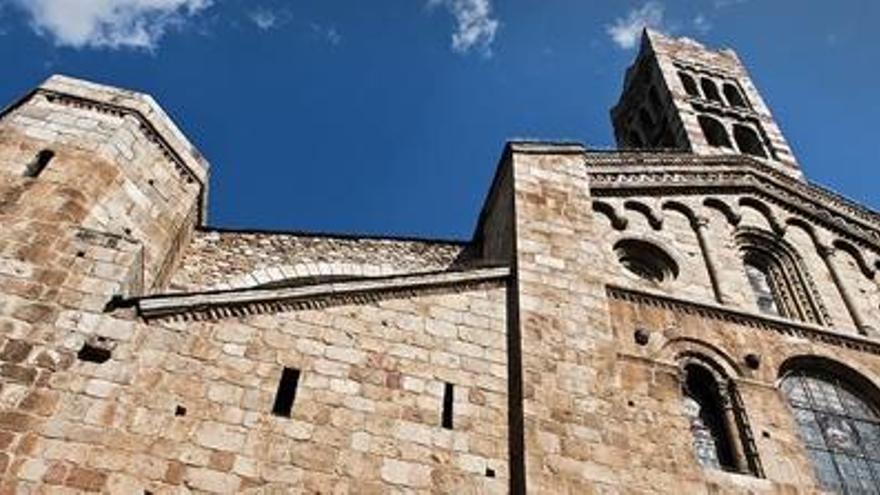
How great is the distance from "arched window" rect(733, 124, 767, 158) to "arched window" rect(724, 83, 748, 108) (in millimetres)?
1485

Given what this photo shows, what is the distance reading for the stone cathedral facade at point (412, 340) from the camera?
7766 mm

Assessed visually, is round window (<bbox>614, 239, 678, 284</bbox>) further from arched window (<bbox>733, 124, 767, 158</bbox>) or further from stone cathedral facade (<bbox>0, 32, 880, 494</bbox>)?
arched window (<bbox>733, 124, 767, 158</bbox>)

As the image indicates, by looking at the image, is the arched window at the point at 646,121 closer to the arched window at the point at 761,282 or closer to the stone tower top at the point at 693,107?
the stone tower top at the point at 693,107

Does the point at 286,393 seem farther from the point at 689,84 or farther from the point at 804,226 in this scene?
the point at 689,84

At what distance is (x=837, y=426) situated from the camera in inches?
421

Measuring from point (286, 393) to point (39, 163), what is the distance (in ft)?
12.9

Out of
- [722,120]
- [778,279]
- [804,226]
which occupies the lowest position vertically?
[778,279]

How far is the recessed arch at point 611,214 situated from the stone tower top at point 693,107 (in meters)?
4.71

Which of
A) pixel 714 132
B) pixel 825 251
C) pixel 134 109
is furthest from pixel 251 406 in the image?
pixel 714 132

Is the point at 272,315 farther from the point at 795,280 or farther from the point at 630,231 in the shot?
the point at 795,280

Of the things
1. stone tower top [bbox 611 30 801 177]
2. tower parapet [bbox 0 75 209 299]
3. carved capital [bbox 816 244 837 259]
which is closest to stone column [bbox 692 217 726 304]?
carved capital [bbox 816 244 837 259]

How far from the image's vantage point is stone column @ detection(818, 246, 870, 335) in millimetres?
12484

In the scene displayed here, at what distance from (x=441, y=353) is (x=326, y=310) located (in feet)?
4.28

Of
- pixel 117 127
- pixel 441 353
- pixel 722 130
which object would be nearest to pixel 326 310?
pixel 441 353
